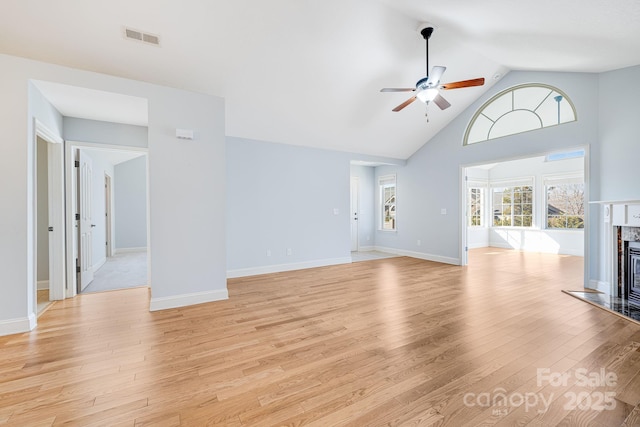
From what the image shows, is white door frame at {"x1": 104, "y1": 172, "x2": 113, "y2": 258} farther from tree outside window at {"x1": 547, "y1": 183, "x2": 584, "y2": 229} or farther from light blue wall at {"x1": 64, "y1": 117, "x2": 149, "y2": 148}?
tree outside window at {"x1": 547, "y1": 183, "x2": 584, "y2": 229}

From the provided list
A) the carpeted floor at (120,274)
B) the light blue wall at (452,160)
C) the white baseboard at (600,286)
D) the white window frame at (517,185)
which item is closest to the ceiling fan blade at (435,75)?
the light blue wall at (452,160)

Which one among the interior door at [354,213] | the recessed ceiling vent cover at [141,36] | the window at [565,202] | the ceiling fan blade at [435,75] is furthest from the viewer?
the interior door at [354,213]

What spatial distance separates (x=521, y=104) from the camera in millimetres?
4828

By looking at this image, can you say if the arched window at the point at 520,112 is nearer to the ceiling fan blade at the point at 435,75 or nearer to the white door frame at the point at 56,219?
the ceiling fan blade at the point at 435,75

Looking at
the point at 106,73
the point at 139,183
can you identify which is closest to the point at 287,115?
the point at 106,73

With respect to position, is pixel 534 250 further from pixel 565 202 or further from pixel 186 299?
pixel 186 299

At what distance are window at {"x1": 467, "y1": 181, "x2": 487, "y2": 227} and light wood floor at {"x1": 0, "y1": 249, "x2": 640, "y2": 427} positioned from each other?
5.32 m

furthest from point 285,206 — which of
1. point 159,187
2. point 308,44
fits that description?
point 308,44

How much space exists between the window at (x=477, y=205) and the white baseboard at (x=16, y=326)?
9841 mm

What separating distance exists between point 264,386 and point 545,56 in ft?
17.1

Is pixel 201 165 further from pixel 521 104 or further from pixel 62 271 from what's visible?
pixel 521 104

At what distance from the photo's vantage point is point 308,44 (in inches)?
132

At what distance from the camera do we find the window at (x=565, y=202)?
23.1ft

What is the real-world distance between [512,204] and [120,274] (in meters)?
10.5
